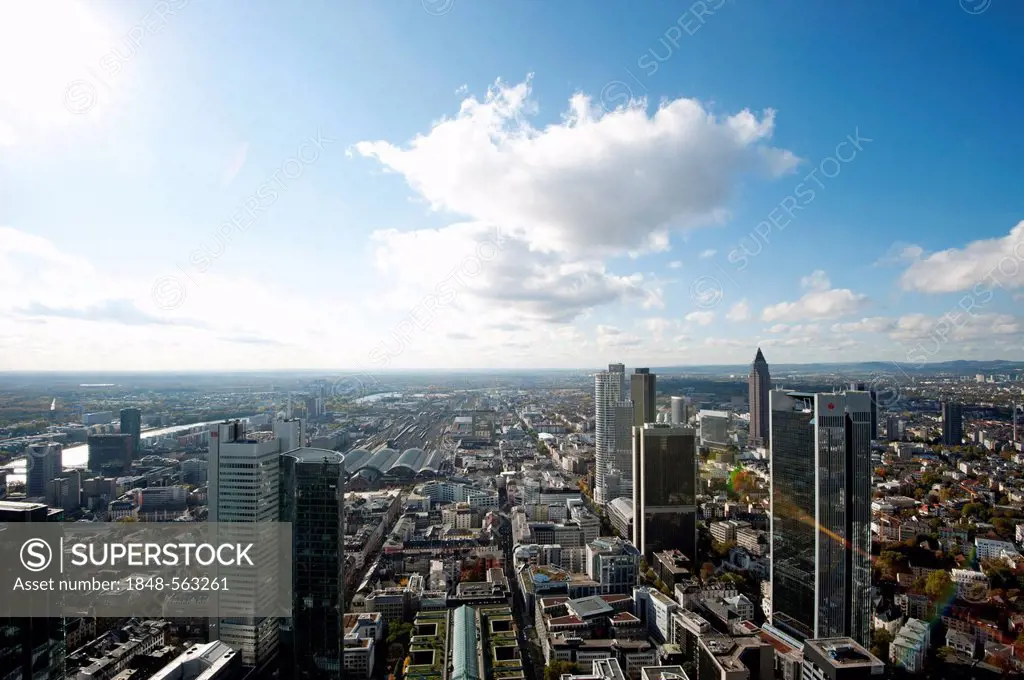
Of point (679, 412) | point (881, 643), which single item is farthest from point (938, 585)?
point (679, 412)

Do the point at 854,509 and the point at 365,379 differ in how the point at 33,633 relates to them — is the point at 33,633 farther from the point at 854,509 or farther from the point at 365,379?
the point at 365,379

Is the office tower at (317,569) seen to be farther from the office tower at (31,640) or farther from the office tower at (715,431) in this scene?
the office tower at (715,431)

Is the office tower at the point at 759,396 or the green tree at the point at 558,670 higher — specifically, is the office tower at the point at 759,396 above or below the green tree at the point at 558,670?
above

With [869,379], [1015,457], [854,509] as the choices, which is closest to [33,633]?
[854,509]

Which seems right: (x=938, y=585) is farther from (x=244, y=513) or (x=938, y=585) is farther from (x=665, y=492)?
(x=244, y=513)

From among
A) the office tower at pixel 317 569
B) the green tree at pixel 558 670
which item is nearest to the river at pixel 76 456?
the office tower at pixel 317 569

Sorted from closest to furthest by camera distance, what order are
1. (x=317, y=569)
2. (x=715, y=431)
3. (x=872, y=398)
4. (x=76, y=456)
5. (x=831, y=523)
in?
(x=317, y=569) → (x=831, y=523) → (x=872, y=398) → (x=76, y=456) → (x=715, y=431)
